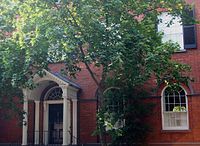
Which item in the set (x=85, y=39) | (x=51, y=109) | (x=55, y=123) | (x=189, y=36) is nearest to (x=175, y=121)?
(x=189, y=36)

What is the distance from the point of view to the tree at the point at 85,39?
1127cm

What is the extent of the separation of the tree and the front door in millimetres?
6218

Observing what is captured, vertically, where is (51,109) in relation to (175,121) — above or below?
above

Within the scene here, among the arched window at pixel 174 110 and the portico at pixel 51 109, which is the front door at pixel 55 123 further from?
the arched window at pixel 174 110

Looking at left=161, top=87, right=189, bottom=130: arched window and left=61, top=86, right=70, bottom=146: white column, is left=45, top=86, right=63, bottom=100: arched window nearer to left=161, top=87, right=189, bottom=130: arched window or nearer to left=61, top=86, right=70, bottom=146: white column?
left=61, top=86, right=70, bottom=146: white column

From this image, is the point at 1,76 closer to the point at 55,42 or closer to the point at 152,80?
the point at 55,42

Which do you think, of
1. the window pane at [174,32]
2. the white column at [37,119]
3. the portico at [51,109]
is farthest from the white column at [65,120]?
the window pane at [174,32]

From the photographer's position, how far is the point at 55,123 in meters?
18.7

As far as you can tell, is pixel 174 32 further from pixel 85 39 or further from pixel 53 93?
pixel 53 93

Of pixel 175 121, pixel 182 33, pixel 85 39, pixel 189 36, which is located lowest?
pixel 175 121

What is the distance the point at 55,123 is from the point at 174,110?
21.0 ft

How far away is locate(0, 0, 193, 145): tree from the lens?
11.3 meters

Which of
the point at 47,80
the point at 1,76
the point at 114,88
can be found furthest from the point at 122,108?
the point at 1,76

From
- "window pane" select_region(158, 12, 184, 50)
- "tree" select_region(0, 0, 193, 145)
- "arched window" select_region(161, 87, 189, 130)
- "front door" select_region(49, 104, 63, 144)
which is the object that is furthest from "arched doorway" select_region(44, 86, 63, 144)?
"window pane" select_region(158, 12, 184, 50)
